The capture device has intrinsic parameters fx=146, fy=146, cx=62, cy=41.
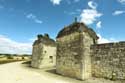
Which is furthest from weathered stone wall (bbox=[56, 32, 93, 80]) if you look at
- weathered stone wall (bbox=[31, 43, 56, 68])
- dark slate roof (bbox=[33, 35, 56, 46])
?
dark slate roof (bbox=[33, 35, 56, 46])

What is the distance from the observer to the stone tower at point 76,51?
37.1 feet

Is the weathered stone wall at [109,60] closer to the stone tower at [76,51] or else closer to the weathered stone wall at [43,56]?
the stone tower at [76,51]

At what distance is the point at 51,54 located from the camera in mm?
21875

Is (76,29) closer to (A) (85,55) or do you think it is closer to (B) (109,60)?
(A) (85,55)

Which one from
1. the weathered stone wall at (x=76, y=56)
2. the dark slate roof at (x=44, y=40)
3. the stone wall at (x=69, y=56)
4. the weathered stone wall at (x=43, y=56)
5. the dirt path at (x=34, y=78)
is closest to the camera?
the dirt path at (x=34, y=78)

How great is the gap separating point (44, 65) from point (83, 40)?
1095 centimetres

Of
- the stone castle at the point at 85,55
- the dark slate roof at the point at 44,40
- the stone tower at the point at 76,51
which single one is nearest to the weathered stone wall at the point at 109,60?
the stone castle at the point at 85,55

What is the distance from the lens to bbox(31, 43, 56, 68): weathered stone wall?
20.9 metres

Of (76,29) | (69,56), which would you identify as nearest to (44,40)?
(69,56)

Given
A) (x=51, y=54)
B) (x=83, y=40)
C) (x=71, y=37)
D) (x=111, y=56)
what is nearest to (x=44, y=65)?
(x=51, y=54)

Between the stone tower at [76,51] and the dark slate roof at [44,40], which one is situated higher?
the dark slate roof at [44,40]

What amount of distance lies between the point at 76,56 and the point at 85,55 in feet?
2.81

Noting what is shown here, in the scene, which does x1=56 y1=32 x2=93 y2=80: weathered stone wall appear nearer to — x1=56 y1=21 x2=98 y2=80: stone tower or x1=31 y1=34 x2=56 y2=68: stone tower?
x1=56 y1=21 x2=98 y2=80: stone tower

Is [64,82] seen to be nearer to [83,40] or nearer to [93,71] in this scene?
[93,71]
